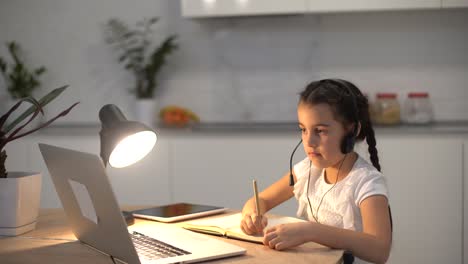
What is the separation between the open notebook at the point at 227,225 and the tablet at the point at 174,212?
43 millimetres

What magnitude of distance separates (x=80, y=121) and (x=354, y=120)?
2646 millimetres

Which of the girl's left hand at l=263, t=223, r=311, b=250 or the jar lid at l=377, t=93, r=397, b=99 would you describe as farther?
the jar lid at l=377, t=93, r=397, b=99

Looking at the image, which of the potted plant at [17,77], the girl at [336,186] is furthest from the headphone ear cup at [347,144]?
the potted plant at [17,77]

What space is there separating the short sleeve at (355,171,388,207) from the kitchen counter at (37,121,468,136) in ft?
5.33

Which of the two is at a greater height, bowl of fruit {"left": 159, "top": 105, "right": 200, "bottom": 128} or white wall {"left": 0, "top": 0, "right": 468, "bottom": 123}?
white wall {"left": 0, "top": 0, "right": 468, "bottom": 123}

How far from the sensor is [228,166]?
370 centimetres

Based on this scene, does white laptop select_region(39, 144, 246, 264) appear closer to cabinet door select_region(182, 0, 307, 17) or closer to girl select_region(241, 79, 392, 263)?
girl select_region(241, 79, 392, 263)

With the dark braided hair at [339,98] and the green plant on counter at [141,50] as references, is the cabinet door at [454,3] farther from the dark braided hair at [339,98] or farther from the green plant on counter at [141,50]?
the dark braided hair at [339,98]

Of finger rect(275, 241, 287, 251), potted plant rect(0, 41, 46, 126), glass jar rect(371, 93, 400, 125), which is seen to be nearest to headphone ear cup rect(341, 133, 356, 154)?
finger rect(275, 241, 287, 251)

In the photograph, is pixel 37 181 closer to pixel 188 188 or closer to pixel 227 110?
pixel 188 188

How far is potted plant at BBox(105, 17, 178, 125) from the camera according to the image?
4.09 metres

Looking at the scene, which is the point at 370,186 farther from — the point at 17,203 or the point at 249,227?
the point at 17,203

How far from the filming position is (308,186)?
87.6 inches

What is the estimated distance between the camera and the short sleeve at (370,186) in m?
1.93
